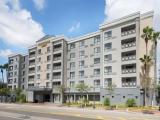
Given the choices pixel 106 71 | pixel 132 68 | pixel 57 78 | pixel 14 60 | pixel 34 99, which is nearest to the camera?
pixel 132 68

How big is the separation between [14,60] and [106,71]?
5476cm

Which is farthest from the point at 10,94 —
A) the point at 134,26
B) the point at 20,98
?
the point at 134,26

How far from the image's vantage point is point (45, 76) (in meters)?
97.8

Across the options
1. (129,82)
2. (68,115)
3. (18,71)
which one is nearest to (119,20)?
(129,82)

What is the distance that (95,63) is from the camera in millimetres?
81875

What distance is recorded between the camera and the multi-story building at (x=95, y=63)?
2731 inches

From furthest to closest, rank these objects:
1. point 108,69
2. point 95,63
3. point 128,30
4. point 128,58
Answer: point 95,63 < point 108,69 < point 128,30 < point 128,58

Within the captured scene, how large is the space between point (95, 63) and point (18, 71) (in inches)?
1790

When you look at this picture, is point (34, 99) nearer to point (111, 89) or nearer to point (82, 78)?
point (82, 78)

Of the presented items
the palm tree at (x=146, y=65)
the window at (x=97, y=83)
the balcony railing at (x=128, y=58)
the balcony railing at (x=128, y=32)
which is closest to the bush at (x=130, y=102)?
the palm tree at (x=146, y=65)

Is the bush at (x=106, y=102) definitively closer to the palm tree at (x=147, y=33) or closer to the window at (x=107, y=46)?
the window at (x=107, y=46)

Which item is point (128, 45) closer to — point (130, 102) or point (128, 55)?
point (128, 55)

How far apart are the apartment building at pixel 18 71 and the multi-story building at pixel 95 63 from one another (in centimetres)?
831

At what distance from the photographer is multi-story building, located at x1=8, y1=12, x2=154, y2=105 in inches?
2731
